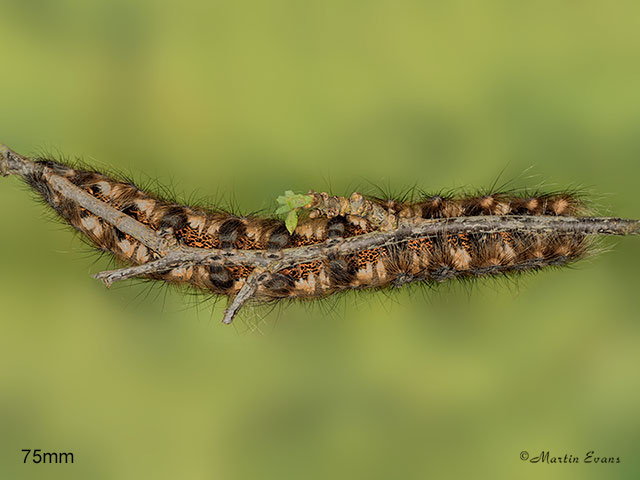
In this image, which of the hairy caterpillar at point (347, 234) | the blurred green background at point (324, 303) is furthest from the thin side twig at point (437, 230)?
the blurred green background at point (324, 303)

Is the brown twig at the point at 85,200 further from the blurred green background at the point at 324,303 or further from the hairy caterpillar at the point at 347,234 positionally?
the blurred green background at the point at 324,303

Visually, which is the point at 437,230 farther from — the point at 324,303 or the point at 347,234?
the point at 324,303

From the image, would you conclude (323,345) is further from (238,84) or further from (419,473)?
(238,84)

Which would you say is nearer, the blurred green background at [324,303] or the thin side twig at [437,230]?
the thin side twig at [437,230]

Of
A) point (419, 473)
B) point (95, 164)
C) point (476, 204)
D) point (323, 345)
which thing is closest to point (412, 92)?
point (476, 204)

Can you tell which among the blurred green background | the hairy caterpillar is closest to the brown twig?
the hairy caterpillar

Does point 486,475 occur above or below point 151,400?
below
